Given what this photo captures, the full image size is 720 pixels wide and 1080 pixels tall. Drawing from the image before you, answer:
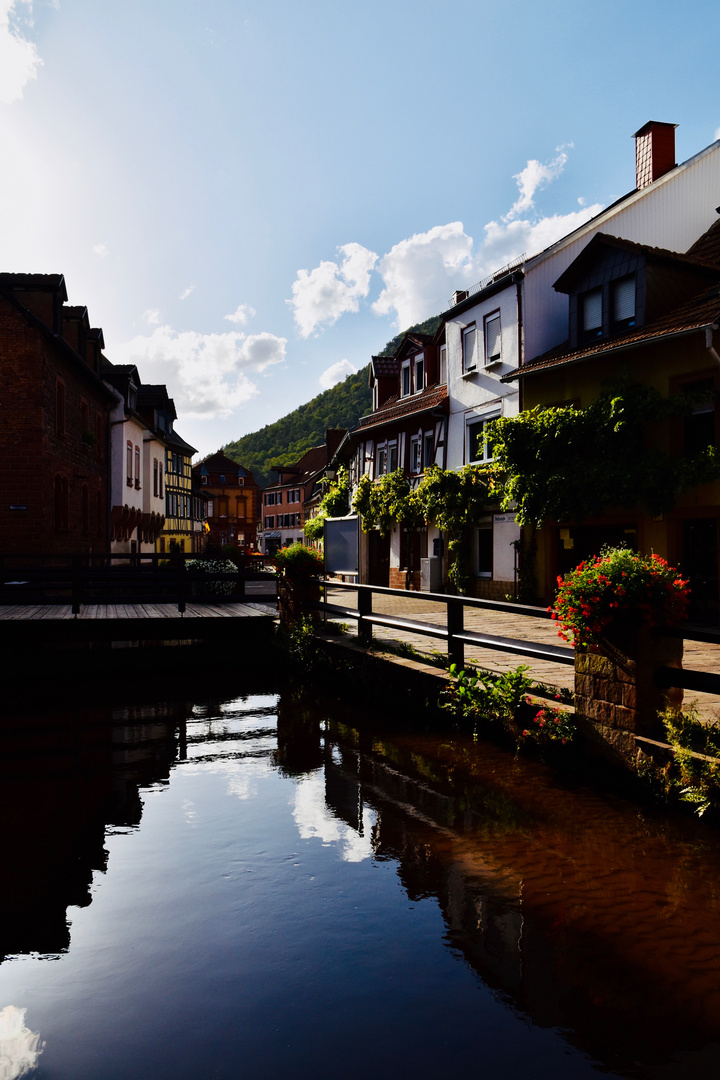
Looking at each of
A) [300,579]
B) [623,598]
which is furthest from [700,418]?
[623,598]

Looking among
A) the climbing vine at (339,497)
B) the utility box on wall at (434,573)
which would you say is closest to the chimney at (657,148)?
the utility box on wall at (434,573)

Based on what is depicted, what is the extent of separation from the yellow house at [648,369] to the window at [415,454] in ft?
21.9

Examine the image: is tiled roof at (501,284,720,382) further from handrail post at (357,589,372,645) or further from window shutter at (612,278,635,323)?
handrail post at (357,589,372,645)

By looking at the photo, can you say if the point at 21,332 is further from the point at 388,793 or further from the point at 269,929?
the point at 269,929

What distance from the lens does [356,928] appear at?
11.8ft

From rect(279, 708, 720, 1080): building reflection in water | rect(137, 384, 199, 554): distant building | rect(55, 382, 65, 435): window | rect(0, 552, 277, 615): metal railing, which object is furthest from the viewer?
rect(137, 384, 199, 554): distant building

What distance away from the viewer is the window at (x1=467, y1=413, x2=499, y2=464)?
22.2 metres

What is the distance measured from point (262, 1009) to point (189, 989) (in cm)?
37

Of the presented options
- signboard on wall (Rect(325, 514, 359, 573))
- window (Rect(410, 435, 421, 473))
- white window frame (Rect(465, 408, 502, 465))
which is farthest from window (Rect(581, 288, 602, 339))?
signboard on wall (Rect(325, 514, 359, 573))

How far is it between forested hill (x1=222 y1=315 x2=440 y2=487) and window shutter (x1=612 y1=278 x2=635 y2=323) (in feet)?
173

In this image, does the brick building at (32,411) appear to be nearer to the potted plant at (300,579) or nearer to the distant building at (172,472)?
the potted plant at (300,579)

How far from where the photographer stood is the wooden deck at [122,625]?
12.1 m

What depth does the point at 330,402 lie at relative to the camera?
305 ft

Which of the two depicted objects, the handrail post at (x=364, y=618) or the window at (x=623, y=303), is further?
the window at (x=623, y=303)
